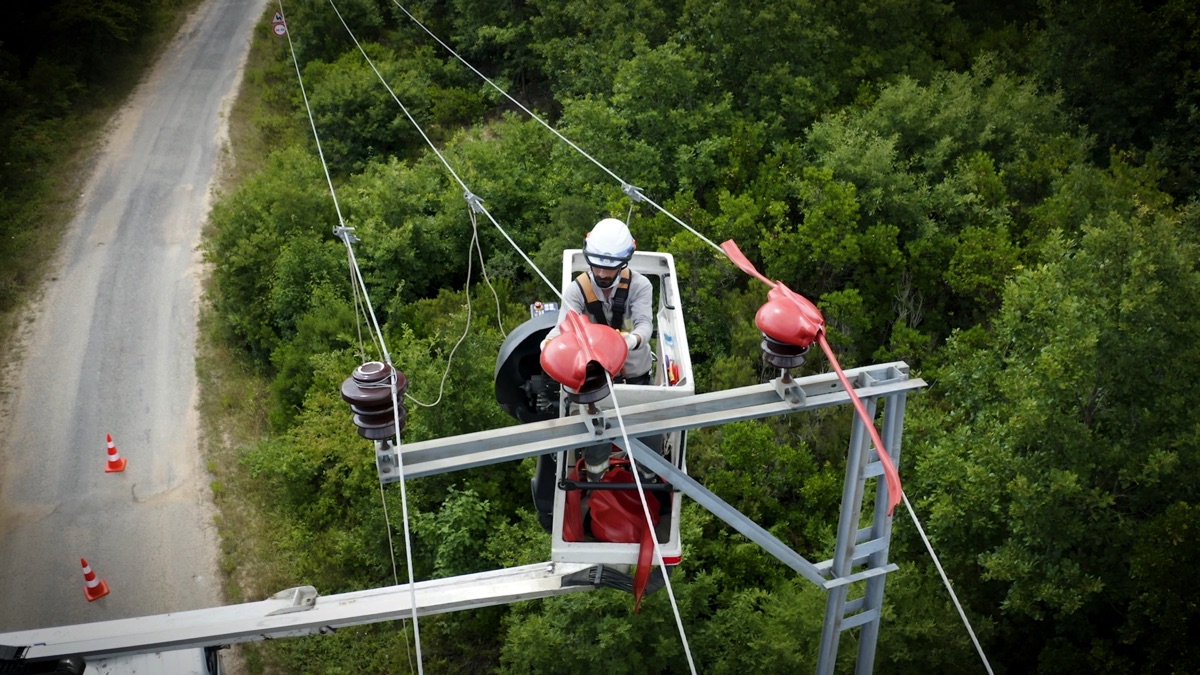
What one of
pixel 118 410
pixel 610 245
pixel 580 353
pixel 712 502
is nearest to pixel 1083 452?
pixel 610 245

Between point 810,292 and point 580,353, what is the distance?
12.5 metres

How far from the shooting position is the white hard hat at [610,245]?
8.11 m

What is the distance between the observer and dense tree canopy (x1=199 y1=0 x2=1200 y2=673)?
34.9ft

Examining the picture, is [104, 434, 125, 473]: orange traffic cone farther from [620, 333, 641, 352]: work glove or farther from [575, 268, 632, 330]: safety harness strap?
[620, 333, 641, 352]: work glove

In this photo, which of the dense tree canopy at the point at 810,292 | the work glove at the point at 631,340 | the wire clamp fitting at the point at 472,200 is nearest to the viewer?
the work glove at the point at 631,340

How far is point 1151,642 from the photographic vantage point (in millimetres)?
9945

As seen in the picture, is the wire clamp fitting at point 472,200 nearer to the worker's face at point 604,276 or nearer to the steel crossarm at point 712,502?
the worker's face at point 604,276

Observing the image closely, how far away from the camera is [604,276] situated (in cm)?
845

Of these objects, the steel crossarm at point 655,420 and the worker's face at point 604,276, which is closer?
the steel crossarm at point 655,420

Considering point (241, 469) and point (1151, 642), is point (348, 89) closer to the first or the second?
point (241, 469)

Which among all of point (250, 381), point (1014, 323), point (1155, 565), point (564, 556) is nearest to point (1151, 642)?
point (1155, 565)

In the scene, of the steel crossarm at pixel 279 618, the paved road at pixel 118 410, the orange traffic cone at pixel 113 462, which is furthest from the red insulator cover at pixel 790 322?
the orange traffic cone at pixel 113 462

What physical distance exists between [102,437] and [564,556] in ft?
43.8

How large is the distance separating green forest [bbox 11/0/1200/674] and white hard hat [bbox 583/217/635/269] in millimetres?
3301
